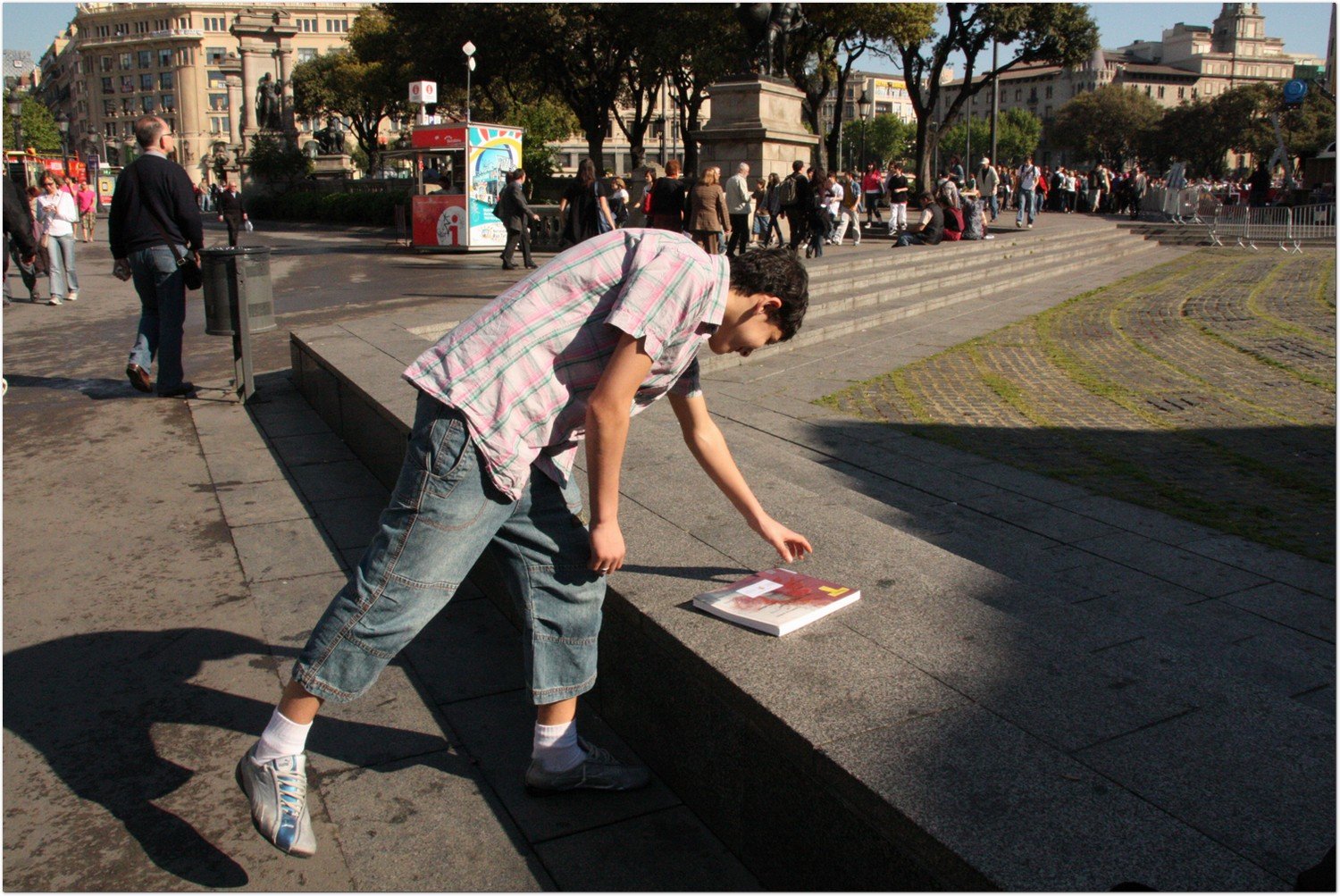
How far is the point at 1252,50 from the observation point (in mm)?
132875

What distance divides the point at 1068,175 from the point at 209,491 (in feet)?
124

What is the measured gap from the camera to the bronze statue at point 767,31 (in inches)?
818

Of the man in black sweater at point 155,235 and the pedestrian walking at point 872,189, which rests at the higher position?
the pedestrian walking at point 872,189

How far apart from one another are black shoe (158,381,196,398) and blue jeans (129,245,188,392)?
0.07ft

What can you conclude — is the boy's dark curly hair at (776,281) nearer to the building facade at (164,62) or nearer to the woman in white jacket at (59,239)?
the woman in white jacket at (59,239)

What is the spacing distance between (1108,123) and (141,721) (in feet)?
327

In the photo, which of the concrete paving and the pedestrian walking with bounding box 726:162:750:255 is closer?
the concrete paving

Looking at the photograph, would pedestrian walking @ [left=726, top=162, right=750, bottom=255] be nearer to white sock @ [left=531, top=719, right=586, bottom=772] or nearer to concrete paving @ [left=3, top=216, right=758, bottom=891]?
concrete paving @ [left=3, top=216, right=758, bottom=891]

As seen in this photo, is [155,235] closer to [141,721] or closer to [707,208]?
[141,721]

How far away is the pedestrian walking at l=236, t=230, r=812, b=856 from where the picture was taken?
228cm

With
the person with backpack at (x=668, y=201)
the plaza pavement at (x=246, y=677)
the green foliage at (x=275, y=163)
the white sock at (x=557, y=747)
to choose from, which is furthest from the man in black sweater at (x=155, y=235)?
the green foliage at (x=275, y=163)

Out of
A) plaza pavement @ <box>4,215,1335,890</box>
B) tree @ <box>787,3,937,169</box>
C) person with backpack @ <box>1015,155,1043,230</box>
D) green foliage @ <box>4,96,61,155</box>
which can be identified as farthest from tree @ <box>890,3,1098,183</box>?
green foliage @ <box>4,96,61,155</box>

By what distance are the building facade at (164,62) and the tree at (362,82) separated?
34957 millimetres

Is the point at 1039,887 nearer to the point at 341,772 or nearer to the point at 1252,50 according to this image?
the point at 341,772
